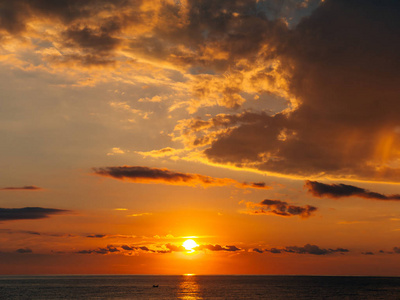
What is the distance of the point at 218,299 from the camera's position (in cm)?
19200

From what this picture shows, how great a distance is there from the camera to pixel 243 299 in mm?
193125

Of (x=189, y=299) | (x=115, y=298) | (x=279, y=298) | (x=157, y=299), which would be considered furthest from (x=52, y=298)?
(x=279, y=298)

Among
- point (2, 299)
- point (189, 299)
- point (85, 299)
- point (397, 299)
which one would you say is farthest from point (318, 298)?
point (2, 299)

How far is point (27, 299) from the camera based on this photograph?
19375 cm

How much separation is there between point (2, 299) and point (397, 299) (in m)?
188

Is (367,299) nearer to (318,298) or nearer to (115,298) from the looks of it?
(318,298)

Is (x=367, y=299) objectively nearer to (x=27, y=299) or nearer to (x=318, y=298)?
(x=318, y=298)

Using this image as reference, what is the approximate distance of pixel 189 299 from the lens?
191 m

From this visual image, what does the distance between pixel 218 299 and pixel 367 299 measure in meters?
73.0

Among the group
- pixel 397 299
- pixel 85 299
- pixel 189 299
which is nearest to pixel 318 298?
pixel 397 299

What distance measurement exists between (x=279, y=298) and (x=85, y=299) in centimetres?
9176

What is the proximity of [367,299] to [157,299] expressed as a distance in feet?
333

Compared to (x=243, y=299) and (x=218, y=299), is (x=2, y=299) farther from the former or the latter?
(x=243, y=299)

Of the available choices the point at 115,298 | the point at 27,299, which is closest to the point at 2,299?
the point at 27,299
